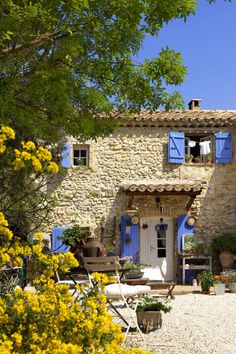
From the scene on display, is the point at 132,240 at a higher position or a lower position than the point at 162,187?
lower

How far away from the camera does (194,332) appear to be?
24.3ft

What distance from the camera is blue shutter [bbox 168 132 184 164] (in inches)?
676

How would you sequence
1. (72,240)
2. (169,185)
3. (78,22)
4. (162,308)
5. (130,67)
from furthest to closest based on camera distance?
(169,185)
(72,240)
(162,308)
(130,67)
(78,22)

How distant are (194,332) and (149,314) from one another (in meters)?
0.66

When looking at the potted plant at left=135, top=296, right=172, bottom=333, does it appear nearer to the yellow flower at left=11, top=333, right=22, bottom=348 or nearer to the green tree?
the green tree

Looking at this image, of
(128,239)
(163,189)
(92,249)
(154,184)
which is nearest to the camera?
(92,249)

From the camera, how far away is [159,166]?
17391 millimetres

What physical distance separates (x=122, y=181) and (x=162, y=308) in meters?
9.86

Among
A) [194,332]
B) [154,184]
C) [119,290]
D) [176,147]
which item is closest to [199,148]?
[176,147]

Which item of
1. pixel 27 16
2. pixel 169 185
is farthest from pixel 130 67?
pixel 169 185

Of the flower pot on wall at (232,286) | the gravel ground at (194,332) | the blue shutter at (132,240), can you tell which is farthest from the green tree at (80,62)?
the blue shutter at (132,240)

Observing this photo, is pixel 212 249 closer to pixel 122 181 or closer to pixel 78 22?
pixel 122 181

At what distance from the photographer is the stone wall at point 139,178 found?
670 inches

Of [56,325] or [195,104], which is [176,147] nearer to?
[195,104]
